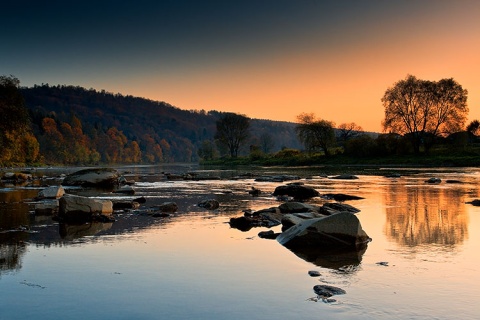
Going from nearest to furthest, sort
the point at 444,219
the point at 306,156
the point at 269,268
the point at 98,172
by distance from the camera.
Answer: the point at 269,268 → the point at 444,219 → the point at 98,172 → the point at 306,156

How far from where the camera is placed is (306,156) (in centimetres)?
11619

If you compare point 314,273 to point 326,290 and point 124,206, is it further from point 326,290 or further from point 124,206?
point 124,206

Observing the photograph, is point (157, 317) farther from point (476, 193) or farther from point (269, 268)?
point (476, 193)

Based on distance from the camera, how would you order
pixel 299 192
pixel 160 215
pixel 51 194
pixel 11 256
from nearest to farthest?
pixel 11 256 < pixel 160 215 < pixel 51 194 < pixel 299 192

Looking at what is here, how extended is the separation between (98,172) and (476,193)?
1306 inches

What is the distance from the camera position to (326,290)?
9.47m

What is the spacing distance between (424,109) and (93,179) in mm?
73989

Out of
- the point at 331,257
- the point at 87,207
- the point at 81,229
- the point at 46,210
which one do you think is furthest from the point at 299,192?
the point at 331,257

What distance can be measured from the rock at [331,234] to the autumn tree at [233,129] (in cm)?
13164

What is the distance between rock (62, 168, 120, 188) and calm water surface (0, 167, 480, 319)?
24.4m

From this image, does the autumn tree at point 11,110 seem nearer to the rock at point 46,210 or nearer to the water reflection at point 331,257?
the rock at point 46,210

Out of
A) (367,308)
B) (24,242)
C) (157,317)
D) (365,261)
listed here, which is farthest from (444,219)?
(24,242)

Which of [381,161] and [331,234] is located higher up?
[381,161]

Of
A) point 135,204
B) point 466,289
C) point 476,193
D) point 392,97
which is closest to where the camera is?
point 466,289
